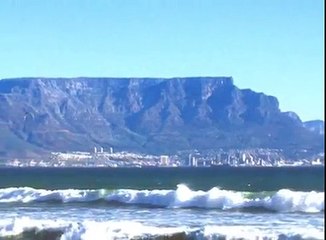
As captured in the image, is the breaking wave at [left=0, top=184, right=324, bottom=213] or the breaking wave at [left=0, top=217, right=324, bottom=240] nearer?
the breaking wave at [left=0, top=217, right=324, bottom=240]

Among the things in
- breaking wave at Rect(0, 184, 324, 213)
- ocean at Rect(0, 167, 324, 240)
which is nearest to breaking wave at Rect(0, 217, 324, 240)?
ocean at Rect(0, 167, 324, 240)

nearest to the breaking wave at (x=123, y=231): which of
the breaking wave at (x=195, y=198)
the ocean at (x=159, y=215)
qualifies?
the ocean at (x=159, y=215)

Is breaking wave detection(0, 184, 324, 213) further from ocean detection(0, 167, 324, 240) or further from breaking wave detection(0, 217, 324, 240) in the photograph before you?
breaking wave detection(0, 217, 324, 240)

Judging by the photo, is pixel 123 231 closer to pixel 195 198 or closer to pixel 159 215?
pixel 159 215

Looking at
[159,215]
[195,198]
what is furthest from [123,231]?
[195,198]

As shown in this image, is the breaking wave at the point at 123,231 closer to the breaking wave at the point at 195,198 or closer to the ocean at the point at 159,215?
the ocean at the point at 159,215

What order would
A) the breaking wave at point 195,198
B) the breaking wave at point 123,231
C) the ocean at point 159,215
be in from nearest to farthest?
the breaking wave at point 123,231, the ocean at point 159,215, the breaking wave at point 195,198

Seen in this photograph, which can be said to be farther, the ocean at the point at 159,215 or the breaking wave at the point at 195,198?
the breaking wave at the point at 195,198

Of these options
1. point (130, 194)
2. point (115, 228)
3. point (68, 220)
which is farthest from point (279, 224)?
point (130, 194)

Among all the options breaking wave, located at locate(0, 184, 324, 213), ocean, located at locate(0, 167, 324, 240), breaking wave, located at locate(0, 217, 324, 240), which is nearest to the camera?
breaking wave, located at locate(0, 217, 324, 240)
